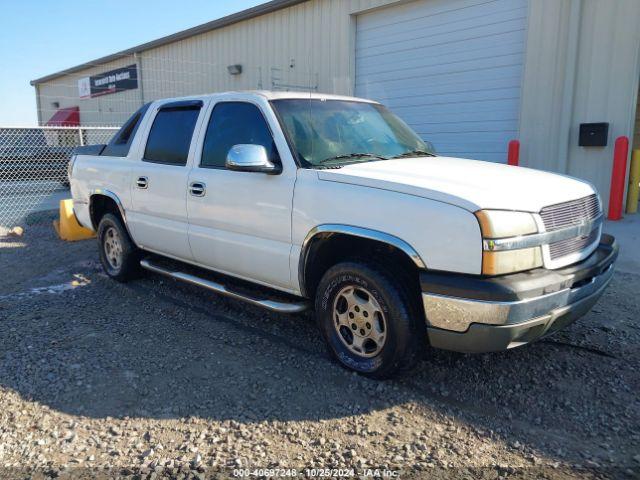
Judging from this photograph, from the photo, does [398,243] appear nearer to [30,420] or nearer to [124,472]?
[124,472]

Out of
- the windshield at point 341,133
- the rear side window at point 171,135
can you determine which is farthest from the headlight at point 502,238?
the rear side window at point 171,135

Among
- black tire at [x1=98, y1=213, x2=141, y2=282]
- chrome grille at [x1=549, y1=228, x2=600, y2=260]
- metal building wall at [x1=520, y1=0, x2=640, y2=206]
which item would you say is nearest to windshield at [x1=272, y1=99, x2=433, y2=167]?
chrome grille at [x1=549, y1=228, x2=600, y2=260]

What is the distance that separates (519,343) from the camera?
3.15 metres

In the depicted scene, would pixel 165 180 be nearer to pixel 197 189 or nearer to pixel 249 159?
pixel 197 189

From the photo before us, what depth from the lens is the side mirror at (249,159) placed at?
12.5ft

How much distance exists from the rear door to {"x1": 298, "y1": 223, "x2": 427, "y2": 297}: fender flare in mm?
1440

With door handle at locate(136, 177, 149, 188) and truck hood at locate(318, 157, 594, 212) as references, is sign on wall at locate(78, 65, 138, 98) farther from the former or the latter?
truck hood at locate(318, 157, 594, 212)

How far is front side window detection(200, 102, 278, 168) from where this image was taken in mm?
4219

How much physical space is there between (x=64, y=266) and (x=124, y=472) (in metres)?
4.83

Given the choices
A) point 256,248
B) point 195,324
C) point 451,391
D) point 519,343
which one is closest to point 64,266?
point 195,324

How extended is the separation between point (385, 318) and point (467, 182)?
99 cm

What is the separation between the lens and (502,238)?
2.98m

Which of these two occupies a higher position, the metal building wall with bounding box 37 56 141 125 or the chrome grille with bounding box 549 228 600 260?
A: the metal building wall with bounding box 37 56 141 125

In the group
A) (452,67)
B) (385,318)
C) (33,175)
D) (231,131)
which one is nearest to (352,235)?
(385,318)
